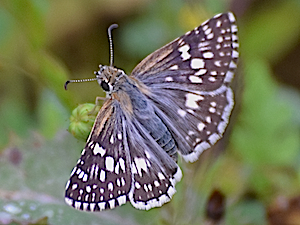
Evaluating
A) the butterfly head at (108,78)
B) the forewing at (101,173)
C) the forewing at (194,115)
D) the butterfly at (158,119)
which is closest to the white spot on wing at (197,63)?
the butterfly at (158,119)

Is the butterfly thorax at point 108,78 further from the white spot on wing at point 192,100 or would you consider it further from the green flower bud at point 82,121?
the white spot on wing at point 192,100

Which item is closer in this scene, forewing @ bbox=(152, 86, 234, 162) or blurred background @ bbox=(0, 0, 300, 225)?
forewing @ bbox=(152, 86, 234, 162)

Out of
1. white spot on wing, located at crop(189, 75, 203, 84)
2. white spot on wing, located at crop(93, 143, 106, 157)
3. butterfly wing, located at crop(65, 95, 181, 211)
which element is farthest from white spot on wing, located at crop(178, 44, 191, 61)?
white spot on wing, located at crop(93, 143, 106, 157)

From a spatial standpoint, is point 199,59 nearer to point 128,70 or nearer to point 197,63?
point 197,63

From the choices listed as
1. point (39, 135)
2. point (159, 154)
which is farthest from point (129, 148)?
point (39, 135)

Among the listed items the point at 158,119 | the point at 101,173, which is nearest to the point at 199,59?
the point at 158,119

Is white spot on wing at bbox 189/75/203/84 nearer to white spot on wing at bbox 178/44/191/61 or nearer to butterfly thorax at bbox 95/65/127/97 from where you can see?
white spot on wing at bbox 178/44/191/61
